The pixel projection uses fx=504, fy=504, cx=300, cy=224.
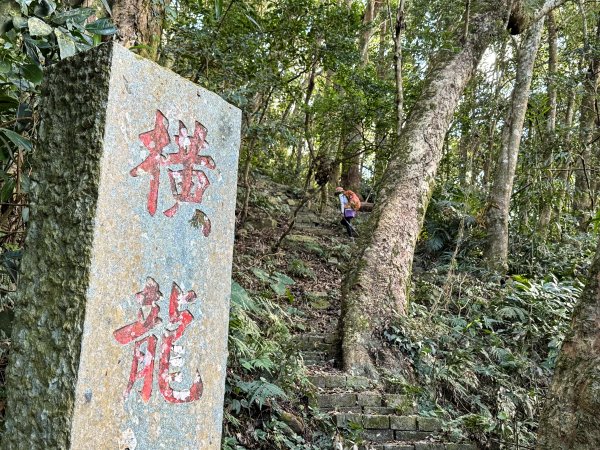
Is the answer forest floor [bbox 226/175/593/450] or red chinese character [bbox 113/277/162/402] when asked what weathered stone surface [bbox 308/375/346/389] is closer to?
forest floor [bbox 226/175/593/450]

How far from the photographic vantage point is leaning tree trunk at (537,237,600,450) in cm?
254

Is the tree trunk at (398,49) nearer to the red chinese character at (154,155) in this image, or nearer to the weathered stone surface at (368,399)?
the weathered stone surface at (368,399)

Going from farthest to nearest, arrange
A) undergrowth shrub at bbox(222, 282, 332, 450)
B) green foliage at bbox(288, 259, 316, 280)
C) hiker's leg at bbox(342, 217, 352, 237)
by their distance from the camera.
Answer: hiker's leg at bbox(342, 217, 352, 237), green foliage at bbox(288, 259, 316, 280), undergrowth shrub at bbox(222, 282, 332, 450)

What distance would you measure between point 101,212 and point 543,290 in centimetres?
636

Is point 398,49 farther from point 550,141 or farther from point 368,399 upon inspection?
point 368,399

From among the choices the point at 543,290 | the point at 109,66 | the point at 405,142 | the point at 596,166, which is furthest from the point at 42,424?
the point at 596,166

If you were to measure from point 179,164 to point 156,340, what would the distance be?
0.68 meters

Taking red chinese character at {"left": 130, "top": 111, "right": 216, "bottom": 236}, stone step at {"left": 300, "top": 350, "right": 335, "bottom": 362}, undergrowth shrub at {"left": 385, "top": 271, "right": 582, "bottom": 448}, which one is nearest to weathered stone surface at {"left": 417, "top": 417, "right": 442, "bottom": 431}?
undergrowth shrub at {"left": 385, "top": 271, "right": 582, "bottom": 448}

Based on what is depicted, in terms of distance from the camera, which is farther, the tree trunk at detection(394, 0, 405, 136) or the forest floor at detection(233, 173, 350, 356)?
the tree trunk at detection(394, 0, 405, 136)

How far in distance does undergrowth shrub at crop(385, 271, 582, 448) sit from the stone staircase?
0.57 feet

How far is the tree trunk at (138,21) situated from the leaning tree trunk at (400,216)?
3004 mm

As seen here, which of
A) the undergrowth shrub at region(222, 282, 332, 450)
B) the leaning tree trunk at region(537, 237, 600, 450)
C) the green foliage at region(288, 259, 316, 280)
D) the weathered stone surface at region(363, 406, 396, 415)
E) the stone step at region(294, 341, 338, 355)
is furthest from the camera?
the green foliage at region(288, 259, 316, 280)

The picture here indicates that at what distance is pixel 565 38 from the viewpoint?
11.8 meters

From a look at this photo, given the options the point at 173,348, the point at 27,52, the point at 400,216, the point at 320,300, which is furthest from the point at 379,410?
the point at 27,52
